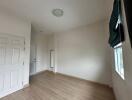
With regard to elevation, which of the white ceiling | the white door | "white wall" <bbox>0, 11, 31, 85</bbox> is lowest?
the white door

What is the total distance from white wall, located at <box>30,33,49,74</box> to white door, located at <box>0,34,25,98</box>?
2366 mm

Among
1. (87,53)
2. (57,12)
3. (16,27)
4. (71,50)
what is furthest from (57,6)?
(71,50)

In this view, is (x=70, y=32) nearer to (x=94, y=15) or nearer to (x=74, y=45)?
(x=74, y=45)

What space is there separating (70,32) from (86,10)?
7.02 feet

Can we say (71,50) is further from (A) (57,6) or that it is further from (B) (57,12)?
(A) (57,6)

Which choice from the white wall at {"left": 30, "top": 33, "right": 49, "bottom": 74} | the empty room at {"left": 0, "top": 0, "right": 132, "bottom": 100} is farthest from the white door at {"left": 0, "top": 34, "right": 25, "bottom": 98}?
the white wall at {"left": 30, "top": 33, "right": 49, "bottom": 74}

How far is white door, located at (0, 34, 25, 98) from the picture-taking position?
105 inches

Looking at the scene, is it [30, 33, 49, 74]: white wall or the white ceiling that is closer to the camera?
the white ceiling

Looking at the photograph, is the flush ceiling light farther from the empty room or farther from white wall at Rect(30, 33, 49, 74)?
white wall at Rect(30, 33, 49, 74)

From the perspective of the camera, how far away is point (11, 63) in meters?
2.93

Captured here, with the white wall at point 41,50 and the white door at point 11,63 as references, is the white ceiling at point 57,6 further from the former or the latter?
the white wall at point 41,50

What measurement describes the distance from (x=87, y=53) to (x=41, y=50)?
3.50 metres

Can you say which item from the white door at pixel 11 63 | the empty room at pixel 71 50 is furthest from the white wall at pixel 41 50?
the white door at pixel 11 63

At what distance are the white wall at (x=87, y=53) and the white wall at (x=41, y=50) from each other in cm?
141
